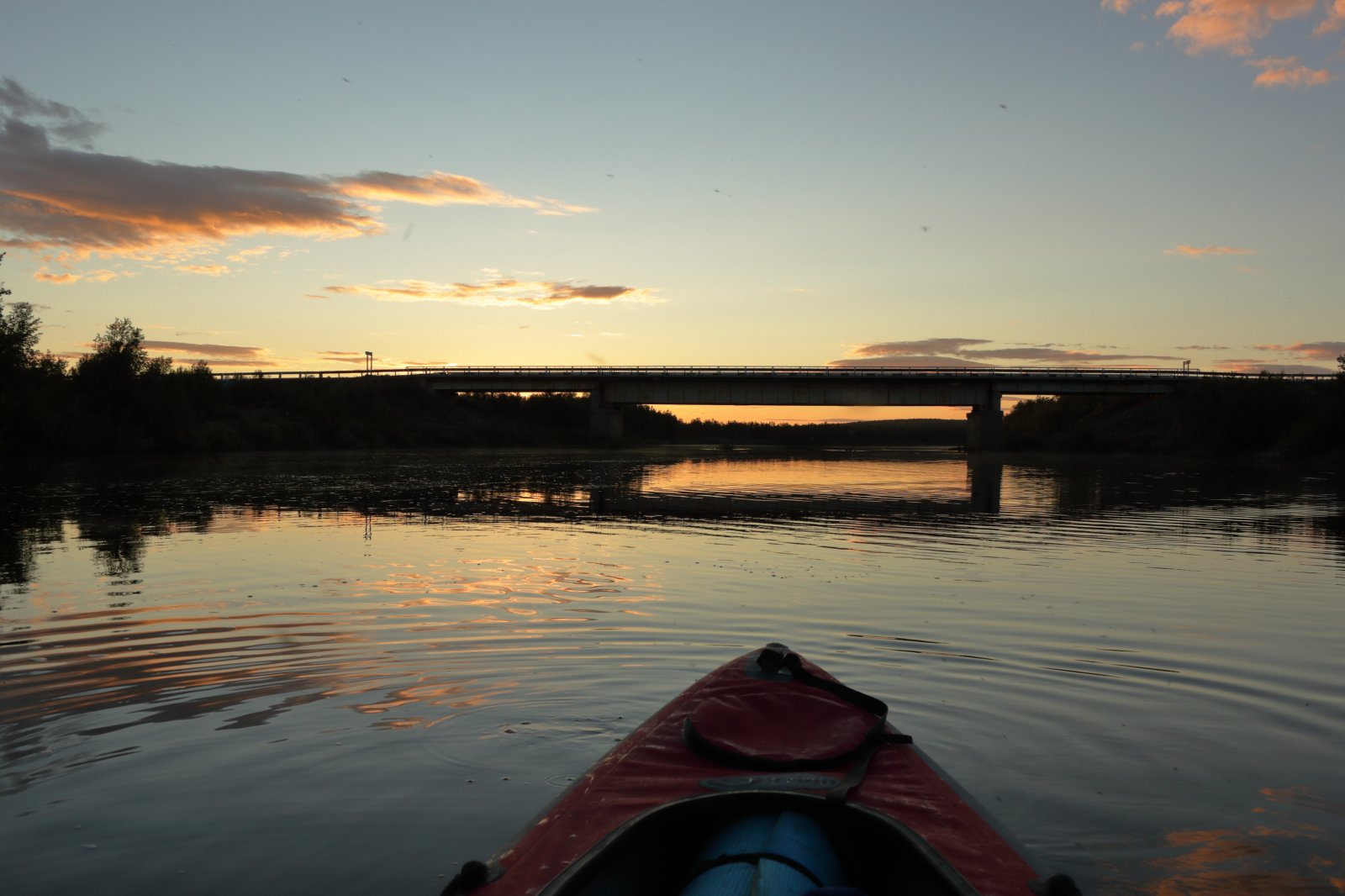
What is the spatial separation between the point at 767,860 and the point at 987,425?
270ft

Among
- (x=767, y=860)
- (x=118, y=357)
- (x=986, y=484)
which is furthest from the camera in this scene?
(x=118, y=357)

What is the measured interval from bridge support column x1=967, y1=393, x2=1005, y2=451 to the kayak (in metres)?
80.4

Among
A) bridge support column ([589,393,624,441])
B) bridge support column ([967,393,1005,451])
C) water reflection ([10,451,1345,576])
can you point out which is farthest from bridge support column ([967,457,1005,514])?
bridge support column ([589,393,624,441])

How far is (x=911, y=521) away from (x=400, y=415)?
78.2 m

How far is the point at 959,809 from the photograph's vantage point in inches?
177

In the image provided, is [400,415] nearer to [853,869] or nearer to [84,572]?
[84,572]

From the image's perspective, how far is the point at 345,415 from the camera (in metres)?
88.8

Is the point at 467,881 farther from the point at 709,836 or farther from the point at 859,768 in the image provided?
the point at 859,768

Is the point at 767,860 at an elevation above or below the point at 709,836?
above

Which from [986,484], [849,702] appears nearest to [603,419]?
[986,484]

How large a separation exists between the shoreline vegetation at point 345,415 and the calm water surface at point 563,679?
1742 inches

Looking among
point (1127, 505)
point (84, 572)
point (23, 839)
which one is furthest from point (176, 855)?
point (1127, 505)

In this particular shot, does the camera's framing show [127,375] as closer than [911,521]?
No

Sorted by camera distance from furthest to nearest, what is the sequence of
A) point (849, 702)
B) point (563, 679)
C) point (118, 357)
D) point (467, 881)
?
point (118, 357) < point (563, 679) < point (849, 702) < point (467, 881)
